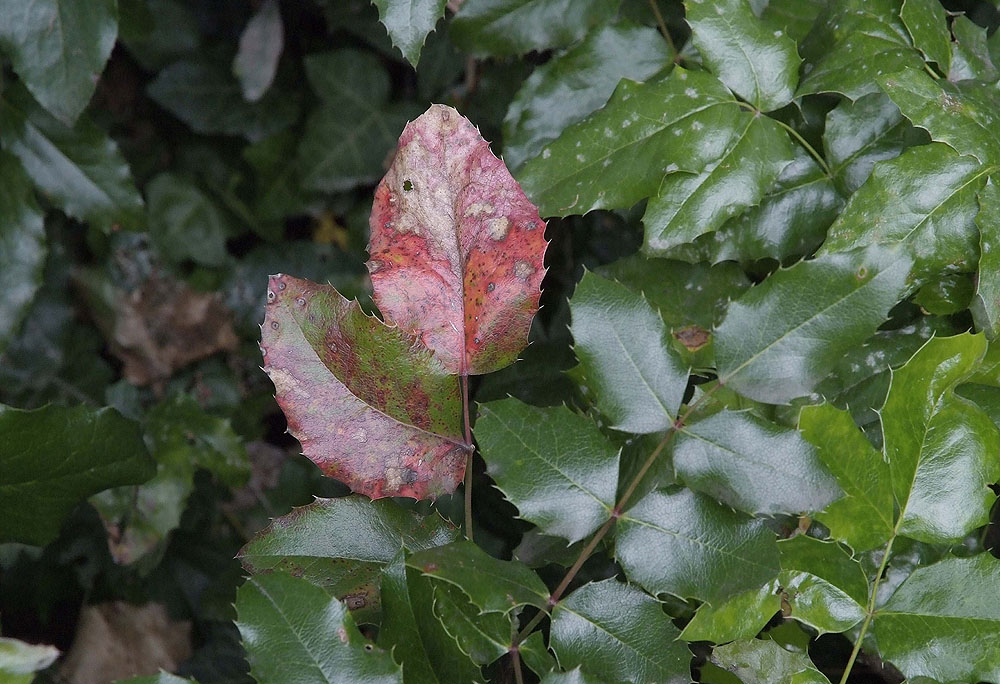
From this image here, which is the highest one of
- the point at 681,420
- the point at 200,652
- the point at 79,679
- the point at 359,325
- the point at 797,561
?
the point at 359,325

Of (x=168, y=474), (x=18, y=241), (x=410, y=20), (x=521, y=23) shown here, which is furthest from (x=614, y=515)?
(x=18, y=241)

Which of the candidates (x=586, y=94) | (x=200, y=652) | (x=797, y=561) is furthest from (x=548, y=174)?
(x=200, y=652)

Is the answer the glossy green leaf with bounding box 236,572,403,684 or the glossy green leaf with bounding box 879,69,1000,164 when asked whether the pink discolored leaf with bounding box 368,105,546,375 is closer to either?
the glossy green leaf with bounding box 236,572,403,684

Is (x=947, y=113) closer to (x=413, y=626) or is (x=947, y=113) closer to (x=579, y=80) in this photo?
(x=579, y=80)

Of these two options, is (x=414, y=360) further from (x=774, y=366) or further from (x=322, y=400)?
(x=774, y=366)

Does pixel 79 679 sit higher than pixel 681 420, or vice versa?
pixel 681 420

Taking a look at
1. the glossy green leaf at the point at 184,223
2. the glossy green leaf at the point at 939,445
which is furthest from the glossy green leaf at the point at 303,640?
the glossy green leaf at the point at 184,223
